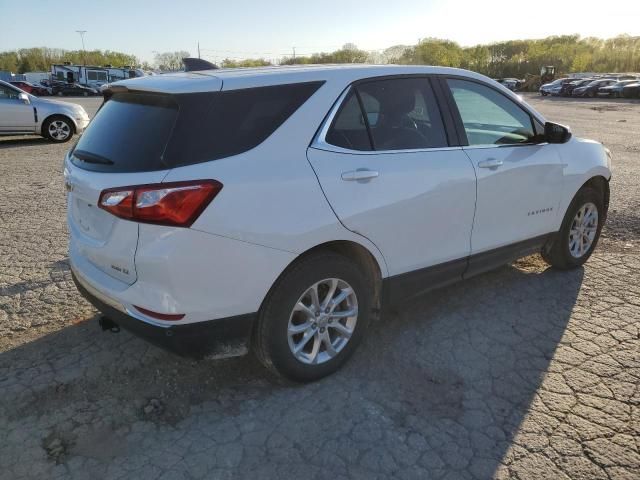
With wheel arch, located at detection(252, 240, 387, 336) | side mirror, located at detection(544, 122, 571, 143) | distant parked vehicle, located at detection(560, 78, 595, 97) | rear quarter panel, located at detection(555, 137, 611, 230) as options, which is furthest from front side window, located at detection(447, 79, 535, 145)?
distant parked vehicle, located at detection(560, 78, 595, 97)

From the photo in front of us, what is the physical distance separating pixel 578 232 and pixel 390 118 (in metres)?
2.42

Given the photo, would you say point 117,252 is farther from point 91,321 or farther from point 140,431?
point 91,321

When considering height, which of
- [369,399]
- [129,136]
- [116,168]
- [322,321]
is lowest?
[369,399]

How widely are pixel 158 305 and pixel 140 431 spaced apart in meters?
0.70

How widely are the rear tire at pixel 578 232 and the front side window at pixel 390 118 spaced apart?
5.70 feet

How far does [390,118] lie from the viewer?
3.28 m

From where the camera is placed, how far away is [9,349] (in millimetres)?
3432

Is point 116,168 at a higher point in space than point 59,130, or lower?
higher

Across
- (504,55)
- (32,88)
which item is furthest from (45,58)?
(504,55)

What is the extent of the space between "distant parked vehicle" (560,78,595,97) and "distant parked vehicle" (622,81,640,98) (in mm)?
4871

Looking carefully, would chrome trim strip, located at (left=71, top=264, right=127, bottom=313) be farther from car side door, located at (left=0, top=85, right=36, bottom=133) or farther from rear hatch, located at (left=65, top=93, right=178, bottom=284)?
car side door, located at (left=0, top=85, right=36, bottom=133)

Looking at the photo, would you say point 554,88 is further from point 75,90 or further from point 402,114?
point 402,114

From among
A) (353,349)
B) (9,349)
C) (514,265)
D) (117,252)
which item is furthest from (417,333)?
(9,349)

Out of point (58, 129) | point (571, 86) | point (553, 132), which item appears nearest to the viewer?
point (553, 132)
